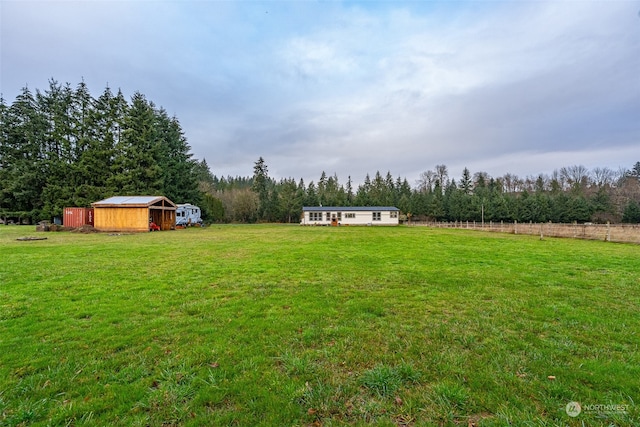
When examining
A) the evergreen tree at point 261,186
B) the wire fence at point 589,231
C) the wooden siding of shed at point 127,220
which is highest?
the evergreen tree at point 261,186

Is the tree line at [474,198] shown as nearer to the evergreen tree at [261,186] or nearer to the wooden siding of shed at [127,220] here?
the evergreen tree at [261,186]

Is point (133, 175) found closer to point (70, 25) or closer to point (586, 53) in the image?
point (70, 25)

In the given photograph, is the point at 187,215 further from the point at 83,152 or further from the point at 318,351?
the point at 318,351

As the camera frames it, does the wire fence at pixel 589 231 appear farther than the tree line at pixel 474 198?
No

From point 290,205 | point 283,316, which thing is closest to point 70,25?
point 283,316

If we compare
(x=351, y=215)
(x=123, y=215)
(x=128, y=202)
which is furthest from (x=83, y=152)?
(x=351, y=215)

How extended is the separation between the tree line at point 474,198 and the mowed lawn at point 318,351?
36890mm

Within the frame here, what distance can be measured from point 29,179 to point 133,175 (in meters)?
9.40

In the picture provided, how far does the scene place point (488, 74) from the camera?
18.4m

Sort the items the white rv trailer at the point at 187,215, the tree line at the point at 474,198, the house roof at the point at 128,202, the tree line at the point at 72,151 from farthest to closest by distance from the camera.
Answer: the tree line at the point at 474,198 < the white rv trailer at the point at 187,215 < the tree line at the point at 72,151 < the house roof at the point at 128,202

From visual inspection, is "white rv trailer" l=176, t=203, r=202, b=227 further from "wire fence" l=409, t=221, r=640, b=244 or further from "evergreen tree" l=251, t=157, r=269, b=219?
"wire fence" l=409, t=221, r=640, b=244

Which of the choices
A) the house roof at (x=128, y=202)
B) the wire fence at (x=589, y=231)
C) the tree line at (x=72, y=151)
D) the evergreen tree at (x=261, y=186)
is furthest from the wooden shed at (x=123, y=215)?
the evergreen tree at (x=261, y=186)

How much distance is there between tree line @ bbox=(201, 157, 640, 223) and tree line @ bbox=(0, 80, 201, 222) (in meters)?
11.7

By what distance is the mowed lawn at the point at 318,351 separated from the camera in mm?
2109
